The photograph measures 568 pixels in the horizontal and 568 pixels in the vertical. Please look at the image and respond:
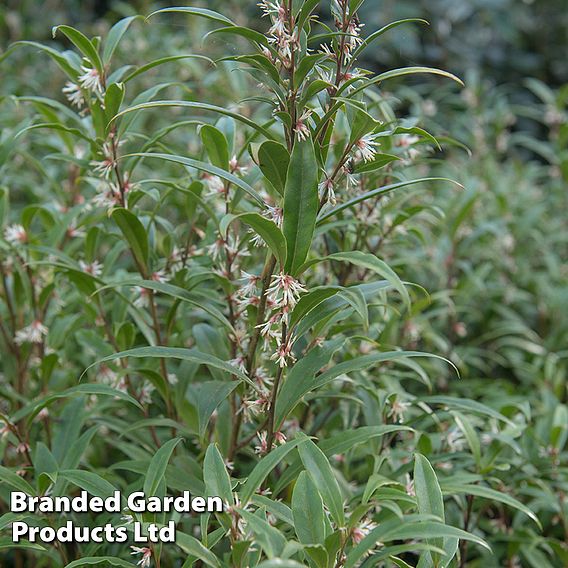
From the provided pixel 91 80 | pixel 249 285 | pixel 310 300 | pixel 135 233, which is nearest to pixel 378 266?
pixel 310 300

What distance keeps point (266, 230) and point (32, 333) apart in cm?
70

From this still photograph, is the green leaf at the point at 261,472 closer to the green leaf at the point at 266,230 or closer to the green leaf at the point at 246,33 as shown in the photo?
the green leaf at the point at 266,230

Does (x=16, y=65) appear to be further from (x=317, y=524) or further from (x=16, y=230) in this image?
(x=317, y=524)

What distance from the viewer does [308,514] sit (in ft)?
2.82

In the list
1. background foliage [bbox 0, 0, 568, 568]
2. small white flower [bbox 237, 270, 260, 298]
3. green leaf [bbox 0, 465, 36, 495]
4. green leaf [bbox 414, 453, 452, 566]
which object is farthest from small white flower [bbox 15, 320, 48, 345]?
green leaf [bbox 414, 453, 452, 566]

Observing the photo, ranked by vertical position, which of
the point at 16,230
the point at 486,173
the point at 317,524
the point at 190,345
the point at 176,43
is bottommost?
the point at 317,524

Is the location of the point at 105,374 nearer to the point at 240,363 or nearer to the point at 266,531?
the point at 240,363

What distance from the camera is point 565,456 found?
1.46m

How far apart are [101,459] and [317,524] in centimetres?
75

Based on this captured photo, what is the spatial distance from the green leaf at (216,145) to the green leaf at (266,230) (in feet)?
0.75

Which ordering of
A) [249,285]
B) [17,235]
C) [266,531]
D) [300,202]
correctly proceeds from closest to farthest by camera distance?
[266,531]
[300,202]
[249,285]
[17,235]

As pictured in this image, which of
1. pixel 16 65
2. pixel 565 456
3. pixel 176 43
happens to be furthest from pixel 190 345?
pixel 16 65

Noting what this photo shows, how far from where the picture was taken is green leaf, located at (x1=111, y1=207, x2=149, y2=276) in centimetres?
109

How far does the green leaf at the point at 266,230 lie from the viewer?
832mm
